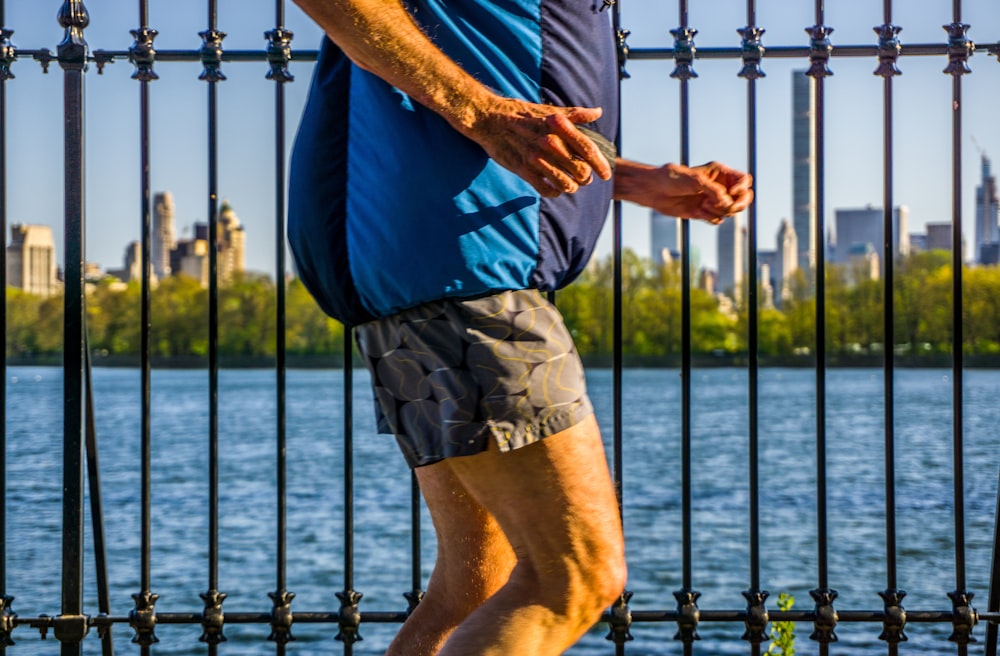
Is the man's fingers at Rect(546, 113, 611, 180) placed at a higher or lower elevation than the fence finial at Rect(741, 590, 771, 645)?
higher

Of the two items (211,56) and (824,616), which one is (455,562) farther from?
(211,56)

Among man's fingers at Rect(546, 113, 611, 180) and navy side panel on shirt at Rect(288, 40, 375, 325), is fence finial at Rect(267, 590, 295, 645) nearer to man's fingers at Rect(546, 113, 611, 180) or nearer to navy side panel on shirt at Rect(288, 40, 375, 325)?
navy side panel on shirt at Rect(288, 40, 375, 325)

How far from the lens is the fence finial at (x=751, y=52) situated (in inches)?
98.2

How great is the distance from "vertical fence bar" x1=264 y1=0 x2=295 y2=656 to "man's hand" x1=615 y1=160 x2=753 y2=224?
0.85 m

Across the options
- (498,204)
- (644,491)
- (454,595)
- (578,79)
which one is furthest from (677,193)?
(644,491)

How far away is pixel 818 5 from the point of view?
8.20 ft

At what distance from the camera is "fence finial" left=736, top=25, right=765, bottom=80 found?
249 cm

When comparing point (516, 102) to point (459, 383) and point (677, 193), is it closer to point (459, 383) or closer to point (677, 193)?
point (459, 383)

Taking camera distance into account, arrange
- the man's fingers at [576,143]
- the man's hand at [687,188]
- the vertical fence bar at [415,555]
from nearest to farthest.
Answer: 1. the man's fingers at [576,143]
2. the man's hand at [687,188]
3. the vertical fence bar at [415,555]

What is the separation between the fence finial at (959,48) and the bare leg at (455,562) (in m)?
1.51

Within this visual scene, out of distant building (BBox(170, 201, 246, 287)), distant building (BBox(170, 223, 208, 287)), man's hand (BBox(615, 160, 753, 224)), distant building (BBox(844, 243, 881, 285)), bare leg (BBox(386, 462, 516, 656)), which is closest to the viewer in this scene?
bare leg (BBox(386, 462, 516, 656))

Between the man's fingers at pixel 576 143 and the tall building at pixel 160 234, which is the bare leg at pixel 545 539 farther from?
the tall building at pixel 160 234

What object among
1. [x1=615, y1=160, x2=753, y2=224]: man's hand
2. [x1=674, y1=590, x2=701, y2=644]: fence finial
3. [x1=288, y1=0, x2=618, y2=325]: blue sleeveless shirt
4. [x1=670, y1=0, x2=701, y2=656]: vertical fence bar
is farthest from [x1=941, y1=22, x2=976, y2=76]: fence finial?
[x1=674, y1=590, x2=701, y2=644]: fence finial

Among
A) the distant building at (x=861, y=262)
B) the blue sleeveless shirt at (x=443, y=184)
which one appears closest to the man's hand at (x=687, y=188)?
the blue sleeveless shirt at (x=443, y=184)
